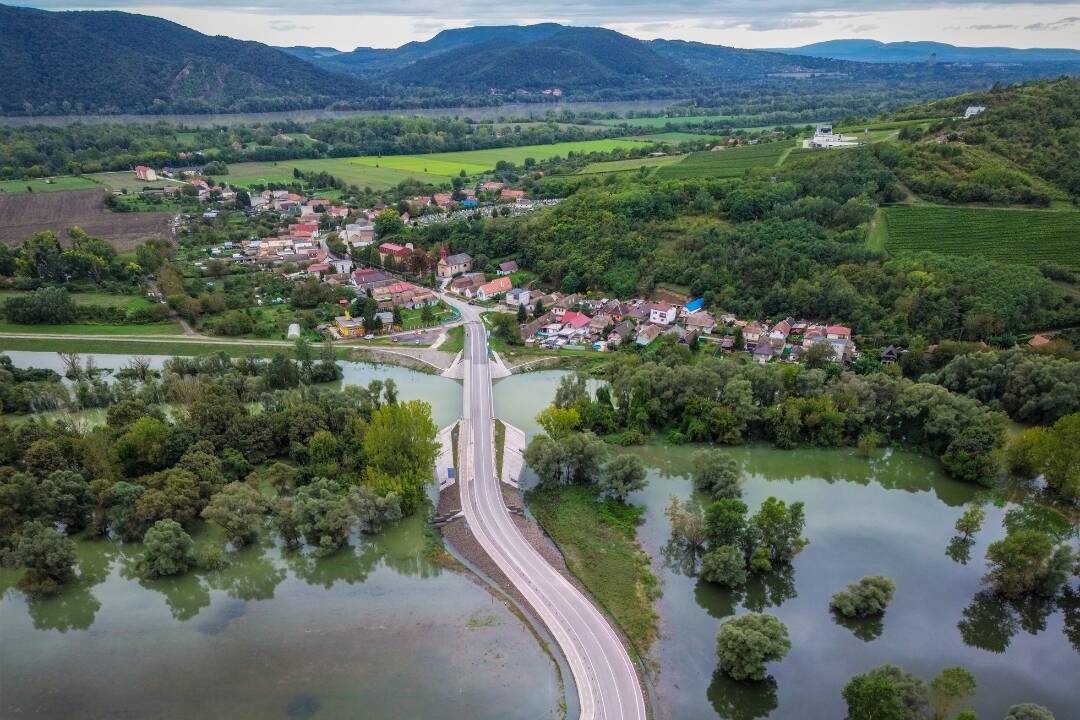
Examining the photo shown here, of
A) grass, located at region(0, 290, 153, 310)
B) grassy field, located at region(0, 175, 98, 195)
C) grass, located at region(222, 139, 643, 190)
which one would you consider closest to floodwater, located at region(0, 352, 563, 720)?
grass, located at region(0, 290, 153, 310)

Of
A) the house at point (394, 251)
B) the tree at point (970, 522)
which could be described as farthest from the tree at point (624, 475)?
the house at point (394, 251)

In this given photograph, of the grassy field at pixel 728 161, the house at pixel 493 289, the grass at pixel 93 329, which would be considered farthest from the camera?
the grassy field at pixel 728 161

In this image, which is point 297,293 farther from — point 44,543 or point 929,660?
point 929,660

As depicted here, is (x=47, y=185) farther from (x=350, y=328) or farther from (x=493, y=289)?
(x=493, y=289)

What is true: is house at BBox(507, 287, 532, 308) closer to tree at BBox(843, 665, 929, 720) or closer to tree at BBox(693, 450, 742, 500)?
tree at BBox(693, 450, 742, 500)

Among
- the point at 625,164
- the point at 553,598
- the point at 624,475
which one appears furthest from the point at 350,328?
the point at 625,164

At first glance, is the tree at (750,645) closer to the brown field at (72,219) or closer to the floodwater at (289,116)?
the brown field at (72,219)
